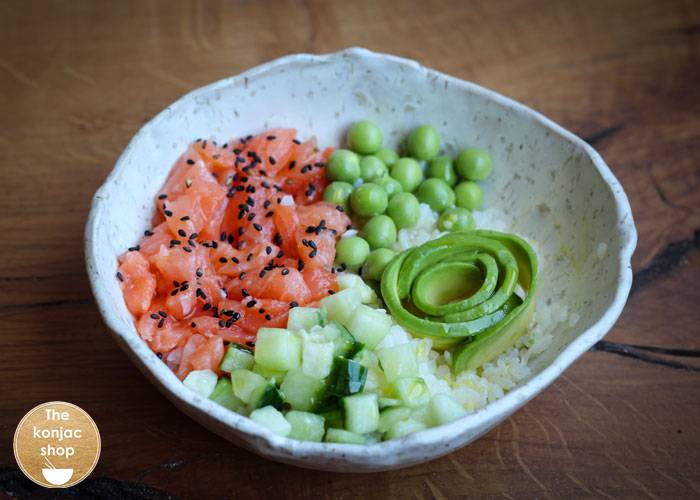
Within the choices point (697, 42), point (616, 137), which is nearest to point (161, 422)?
point (616, 137)

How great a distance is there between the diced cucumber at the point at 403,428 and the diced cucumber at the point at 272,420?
331 mm

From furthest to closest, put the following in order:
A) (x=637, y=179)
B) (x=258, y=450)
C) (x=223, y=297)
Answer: (x=637, y=179) → (x=223, y=297) → (x=258, y=450)

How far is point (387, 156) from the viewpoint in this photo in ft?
11.5

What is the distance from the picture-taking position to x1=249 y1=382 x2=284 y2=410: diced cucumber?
96.5 inches

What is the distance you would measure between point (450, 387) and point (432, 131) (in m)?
Answer: 1.30

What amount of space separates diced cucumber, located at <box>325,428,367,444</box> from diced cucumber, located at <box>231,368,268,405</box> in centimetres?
29

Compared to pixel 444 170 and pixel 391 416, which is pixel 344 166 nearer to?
pixel 444 170

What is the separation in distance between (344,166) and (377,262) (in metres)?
0.51

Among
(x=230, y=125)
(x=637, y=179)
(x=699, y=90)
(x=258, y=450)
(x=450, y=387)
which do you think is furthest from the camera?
(x=699, y=90)

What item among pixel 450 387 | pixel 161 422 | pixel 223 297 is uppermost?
pixel 223 297

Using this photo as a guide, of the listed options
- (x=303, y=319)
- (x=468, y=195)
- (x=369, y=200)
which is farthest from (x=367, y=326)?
(x=468, y=195)

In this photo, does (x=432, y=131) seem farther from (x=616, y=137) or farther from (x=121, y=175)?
(x=121, y=175)

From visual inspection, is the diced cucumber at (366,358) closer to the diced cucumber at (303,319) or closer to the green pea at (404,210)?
the diced cucumber at (303,319)

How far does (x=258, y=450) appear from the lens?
231 centimetres
